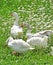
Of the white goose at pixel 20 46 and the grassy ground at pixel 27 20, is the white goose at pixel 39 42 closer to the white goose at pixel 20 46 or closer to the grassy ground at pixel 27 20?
the grassy ground at pixel 27 20

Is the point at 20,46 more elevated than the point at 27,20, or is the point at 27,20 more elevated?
the point at 20,46

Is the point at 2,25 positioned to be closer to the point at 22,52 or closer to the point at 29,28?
A: the point at 29,28

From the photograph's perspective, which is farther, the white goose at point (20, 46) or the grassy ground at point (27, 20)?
the white goose at point (20, 46)

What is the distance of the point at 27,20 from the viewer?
50.8 feet

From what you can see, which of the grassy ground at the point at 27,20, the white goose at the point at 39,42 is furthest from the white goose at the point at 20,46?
the white goose at the point at 39,42

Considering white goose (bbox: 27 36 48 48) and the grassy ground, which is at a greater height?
white goose (bbox: 27 36 48 48)

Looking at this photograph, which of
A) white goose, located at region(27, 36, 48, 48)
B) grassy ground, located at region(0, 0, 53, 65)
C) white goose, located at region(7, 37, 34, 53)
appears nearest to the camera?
grassy ground, located at region(0, 0, 53, 65)

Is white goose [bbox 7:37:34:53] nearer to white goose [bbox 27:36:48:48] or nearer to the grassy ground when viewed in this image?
the grassy ground

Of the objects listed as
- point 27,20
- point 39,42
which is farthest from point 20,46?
point 27,20

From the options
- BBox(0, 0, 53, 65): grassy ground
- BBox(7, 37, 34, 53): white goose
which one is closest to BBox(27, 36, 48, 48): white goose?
BBox(0, 0, 53, 65): grassy ground

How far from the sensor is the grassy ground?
36.0 ft

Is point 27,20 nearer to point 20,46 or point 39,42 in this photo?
point 39,42

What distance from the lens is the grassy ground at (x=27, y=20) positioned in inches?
432

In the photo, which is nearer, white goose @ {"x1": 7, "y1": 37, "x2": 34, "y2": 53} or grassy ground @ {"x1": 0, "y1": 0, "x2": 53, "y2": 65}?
grassy ground @ {"x1": 0, "y1": 0, "x2": 53, "y2": 65}
